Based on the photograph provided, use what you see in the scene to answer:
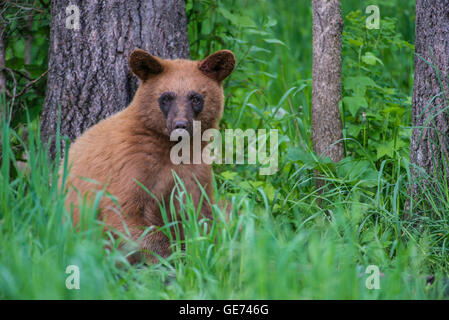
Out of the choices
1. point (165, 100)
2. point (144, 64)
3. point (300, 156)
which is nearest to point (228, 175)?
point (300, 156)

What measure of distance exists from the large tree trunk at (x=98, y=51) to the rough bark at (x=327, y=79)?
114 cm

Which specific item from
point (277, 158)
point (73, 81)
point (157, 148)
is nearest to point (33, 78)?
point (73, 81)

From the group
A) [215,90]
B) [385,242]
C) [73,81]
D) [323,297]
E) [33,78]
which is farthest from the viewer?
[33,78]

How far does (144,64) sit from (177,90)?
28 centimetres

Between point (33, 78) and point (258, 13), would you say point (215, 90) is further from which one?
point (258, 13)

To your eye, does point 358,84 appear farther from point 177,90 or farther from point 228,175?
point 177,90

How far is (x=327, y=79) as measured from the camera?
14.4ft

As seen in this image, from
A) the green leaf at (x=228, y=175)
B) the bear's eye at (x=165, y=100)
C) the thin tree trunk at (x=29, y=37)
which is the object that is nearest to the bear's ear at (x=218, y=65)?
the bear's eye at (x=165, y=100)

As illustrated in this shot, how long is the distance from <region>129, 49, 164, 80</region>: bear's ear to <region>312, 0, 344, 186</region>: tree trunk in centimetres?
129

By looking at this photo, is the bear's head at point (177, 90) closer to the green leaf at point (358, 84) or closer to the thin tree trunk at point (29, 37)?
the green leaf at point (358, 84)

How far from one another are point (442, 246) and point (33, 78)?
343cm

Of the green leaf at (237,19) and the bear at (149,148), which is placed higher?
the green leaf at (237,19)

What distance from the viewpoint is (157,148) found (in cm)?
376

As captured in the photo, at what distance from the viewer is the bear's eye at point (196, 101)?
3.79m
